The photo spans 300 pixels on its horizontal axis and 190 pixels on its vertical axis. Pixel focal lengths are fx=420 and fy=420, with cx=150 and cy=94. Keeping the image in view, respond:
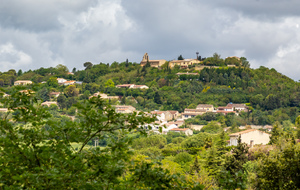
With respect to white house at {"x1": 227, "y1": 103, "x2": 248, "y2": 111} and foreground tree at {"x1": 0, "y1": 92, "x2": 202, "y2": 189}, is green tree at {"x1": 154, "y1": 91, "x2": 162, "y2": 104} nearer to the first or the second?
white house at {"x1": 227, "y1": 103, "x2": 248, "y2": 111}

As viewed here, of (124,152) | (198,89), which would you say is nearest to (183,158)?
(124,152)

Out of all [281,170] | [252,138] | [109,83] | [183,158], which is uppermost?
[109,83]

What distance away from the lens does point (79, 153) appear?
638 centimetres

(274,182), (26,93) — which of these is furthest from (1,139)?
(274,182)

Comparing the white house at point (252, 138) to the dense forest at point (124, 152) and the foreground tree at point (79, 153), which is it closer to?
the dense forest at point (124, 152)

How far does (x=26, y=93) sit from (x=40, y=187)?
1.83 metres

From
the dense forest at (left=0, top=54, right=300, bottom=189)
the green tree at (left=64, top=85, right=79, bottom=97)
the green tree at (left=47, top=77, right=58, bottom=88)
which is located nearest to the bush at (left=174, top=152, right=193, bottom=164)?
the dense forest at (left=0, top=54, right=300, bottom=189)

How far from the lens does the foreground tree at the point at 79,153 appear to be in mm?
5996

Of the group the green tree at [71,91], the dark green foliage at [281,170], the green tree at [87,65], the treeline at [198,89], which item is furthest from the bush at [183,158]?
the green tree at [87,65]

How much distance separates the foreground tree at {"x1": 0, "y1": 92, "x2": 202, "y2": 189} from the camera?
5996mm

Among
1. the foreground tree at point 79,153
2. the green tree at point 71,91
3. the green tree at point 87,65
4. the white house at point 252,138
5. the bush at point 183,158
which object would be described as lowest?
the bush at point 183,158

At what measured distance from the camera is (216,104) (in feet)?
302

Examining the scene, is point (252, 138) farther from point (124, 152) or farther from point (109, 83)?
point (109, 83)

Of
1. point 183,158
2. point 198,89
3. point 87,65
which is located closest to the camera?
point 183,158
